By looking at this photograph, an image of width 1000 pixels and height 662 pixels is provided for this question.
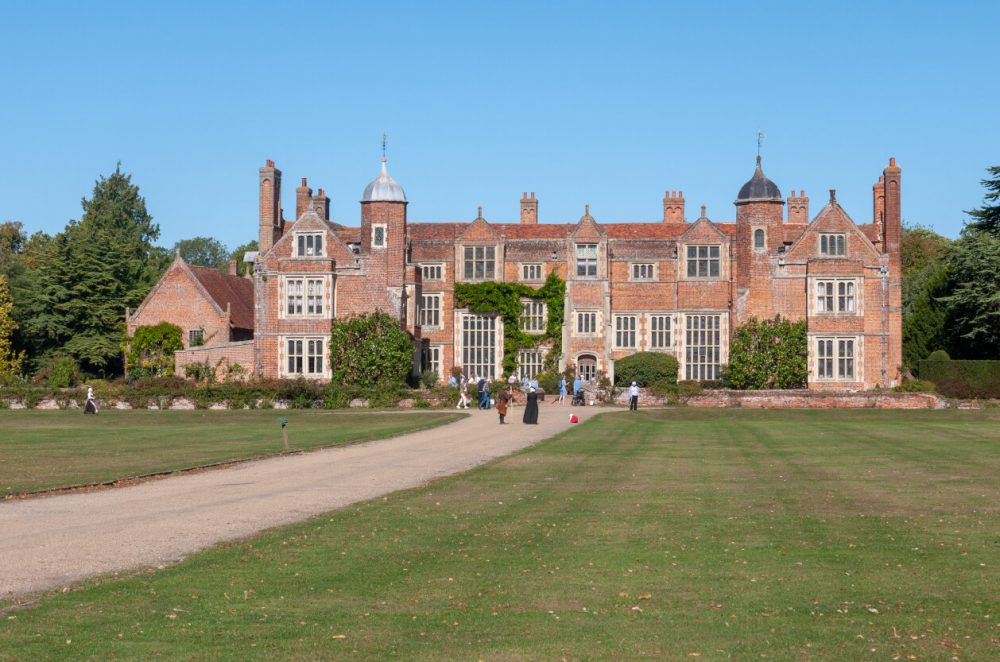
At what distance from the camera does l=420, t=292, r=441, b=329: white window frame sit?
59438 millimetres

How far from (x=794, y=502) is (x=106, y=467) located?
42.0 feet

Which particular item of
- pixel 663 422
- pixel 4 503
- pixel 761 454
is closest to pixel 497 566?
pixel 4 503

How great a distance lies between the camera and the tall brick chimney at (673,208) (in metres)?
64.3

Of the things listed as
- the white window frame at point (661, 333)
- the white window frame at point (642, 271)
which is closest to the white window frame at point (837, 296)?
the white window frame at point (661, 333)

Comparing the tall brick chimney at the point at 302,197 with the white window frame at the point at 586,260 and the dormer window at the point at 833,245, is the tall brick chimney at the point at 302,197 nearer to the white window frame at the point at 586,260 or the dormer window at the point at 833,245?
the white window frame at the point at 586,260

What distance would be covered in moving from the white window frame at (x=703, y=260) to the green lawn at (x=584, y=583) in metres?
38.3

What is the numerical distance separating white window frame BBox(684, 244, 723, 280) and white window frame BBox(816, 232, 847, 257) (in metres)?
4.73

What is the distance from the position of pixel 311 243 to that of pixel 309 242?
0.10 m

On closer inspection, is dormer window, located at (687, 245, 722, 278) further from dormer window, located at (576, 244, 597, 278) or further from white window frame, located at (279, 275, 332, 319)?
white window frame, located at (279, 275, 332, 319)

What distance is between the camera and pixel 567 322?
57812 mm

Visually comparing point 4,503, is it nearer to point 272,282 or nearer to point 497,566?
point 497,566

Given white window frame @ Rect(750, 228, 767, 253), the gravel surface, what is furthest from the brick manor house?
the gravel surface

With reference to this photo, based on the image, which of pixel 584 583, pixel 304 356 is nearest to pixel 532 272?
pixel 304 356

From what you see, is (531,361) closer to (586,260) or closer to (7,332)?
(586,260)
